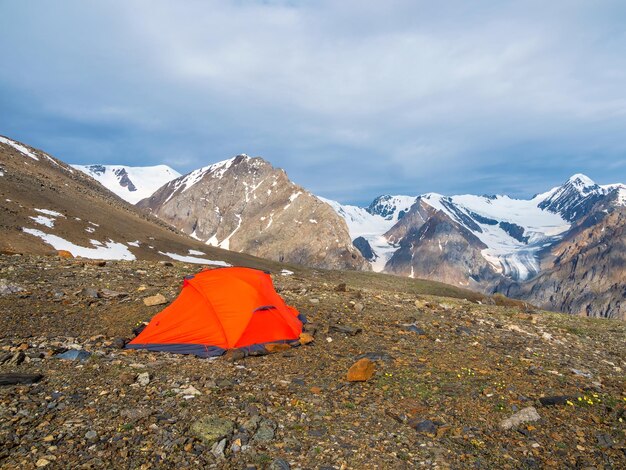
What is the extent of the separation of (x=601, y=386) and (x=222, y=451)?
32.5 ft

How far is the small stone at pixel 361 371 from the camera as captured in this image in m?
10.8

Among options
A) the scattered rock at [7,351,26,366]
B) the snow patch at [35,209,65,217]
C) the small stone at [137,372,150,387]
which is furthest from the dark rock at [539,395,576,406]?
the snow patch at [35,209,65,217]

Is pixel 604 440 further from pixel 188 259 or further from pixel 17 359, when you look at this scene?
pixel 188 259

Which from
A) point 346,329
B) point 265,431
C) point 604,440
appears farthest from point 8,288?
point 604,440

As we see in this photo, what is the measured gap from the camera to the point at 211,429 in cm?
791

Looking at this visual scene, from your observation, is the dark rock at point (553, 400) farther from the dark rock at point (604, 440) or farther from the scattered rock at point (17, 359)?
the scattered rock at point (17, 359)

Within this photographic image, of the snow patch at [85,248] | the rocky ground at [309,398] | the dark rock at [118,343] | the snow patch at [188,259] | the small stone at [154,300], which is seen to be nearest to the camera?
the rocky ground at [309,398]

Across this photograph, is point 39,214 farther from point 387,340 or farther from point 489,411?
point 489,411

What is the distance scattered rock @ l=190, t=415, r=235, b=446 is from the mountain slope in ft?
169

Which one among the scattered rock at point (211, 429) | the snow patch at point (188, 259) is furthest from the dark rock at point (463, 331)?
the snow patch at point (188, 259)

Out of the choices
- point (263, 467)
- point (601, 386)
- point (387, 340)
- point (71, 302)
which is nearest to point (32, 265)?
point (71, 302)

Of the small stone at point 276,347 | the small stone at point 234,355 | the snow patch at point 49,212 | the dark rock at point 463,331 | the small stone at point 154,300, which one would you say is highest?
the snow patch at point 49,212

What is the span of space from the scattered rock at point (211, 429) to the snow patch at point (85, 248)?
215ft

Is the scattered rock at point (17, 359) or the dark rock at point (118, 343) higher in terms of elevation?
the dark rock at point (118, 343)
